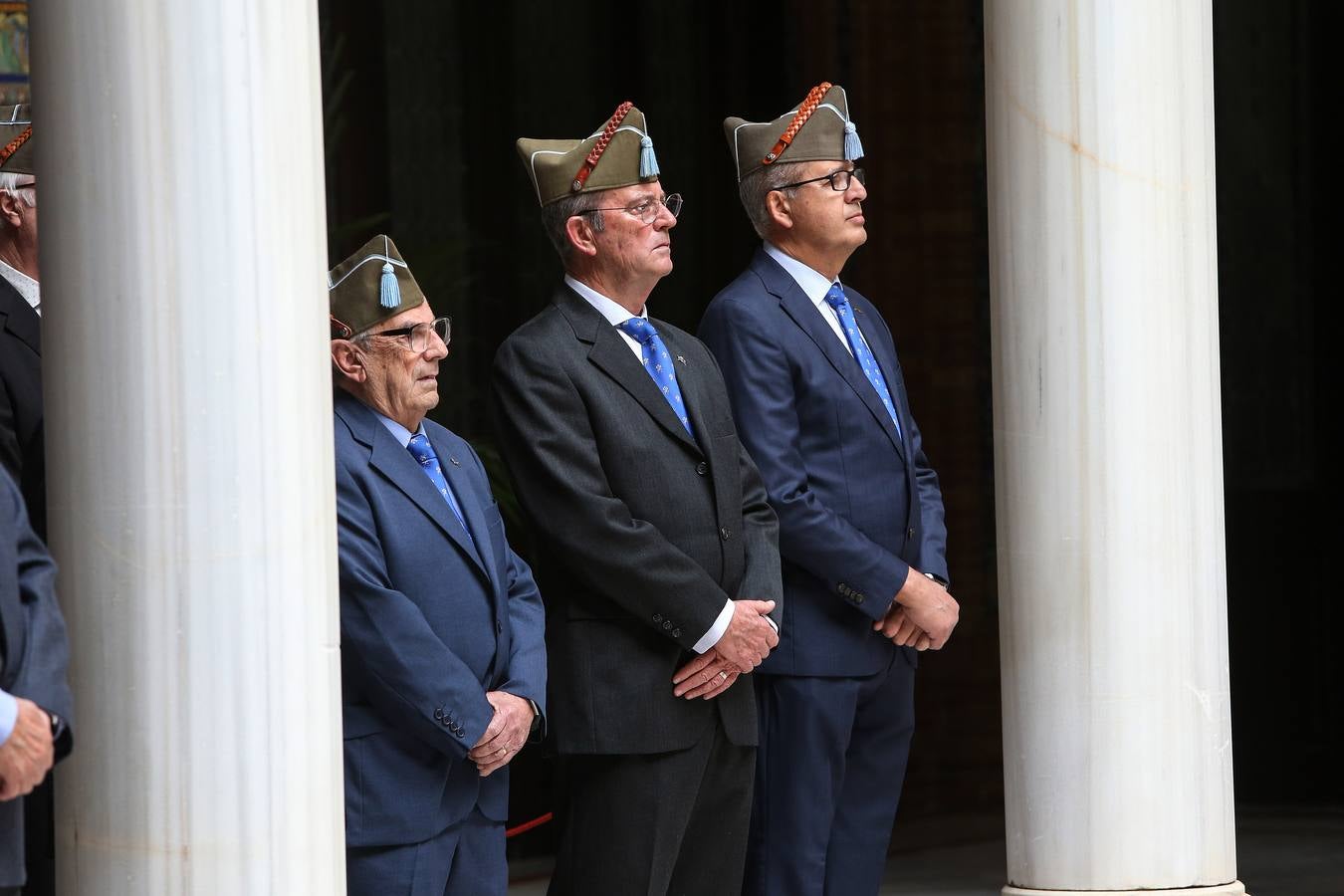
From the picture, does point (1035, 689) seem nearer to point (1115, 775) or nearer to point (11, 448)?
point (1115, 775)

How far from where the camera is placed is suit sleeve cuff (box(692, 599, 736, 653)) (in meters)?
4.89

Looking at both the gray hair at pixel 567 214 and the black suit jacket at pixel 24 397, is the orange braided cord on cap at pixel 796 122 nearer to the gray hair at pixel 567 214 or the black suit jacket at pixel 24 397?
the gray hair at pixel 567 214

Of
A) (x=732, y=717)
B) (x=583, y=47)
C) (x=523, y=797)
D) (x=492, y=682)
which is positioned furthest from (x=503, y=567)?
(x=583, y=47)

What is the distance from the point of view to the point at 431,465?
4.84 meters

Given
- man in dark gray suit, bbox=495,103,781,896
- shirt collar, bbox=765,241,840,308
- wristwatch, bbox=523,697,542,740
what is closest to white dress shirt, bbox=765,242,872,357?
shirt collar, bbox=765,241,840,308

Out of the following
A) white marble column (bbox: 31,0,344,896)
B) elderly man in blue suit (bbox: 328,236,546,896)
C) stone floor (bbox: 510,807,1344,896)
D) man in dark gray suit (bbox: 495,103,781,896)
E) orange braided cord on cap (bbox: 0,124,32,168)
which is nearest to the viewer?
white marble column (bbox: 31,0,344,896)

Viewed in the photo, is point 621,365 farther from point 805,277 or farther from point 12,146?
point 12,146

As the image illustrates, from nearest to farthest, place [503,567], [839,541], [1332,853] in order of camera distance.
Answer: [503,567] < [839,541] < [1332,853]

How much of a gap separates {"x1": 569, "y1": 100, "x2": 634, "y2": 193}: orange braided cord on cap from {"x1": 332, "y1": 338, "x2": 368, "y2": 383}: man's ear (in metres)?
0.66

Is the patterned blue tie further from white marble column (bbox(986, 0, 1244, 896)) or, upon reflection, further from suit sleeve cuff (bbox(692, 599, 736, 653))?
white marble column (bbox(986, 0, 1244, 896))

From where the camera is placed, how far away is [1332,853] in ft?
25.9

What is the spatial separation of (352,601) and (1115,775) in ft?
6.58

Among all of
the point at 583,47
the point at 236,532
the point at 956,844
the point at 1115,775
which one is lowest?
the point at 956,844

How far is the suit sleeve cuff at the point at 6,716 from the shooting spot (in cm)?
360
